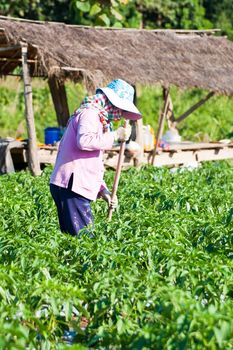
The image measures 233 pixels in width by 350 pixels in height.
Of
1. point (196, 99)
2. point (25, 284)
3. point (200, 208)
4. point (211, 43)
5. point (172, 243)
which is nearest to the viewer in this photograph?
point (25, 284)

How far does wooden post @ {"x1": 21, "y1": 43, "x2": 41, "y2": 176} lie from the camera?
511 inches

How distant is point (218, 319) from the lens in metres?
4.57

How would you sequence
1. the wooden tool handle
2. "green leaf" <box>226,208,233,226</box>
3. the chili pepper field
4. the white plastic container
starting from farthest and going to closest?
the white plastic container < the wooden tool handle < "green leaf" <box>226,208,233,226</box> < the chili pepper field

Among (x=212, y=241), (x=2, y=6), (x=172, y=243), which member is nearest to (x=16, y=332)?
(x=172, y=243)

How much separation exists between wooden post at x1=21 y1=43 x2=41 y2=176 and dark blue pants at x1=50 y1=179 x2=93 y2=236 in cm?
590

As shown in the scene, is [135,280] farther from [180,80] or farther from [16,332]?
[180,80]

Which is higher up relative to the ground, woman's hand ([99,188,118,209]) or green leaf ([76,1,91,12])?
green leaf ([76,1,91,12])

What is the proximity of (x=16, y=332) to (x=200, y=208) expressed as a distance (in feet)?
15.3

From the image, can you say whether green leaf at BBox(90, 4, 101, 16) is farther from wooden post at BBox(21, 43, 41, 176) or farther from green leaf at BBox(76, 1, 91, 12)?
wooden post at BBox(21, 43, 41, 176)

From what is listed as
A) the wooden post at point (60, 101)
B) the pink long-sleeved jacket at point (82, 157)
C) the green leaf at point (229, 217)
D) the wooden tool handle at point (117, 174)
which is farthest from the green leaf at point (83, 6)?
the green leaf at point (229, 217)

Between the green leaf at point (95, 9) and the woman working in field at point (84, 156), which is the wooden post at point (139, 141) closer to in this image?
the green leaf at point (95, 9)

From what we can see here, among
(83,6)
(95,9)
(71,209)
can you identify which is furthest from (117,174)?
(83,6)

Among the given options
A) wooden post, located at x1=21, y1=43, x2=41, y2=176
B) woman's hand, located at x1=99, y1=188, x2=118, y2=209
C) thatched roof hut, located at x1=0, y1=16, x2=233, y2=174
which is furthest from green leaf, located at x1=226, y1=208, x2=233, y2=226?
wooden post, located at x1=21, y1=43, x2=41, y2=176

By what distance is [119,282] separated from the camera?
5.31m
